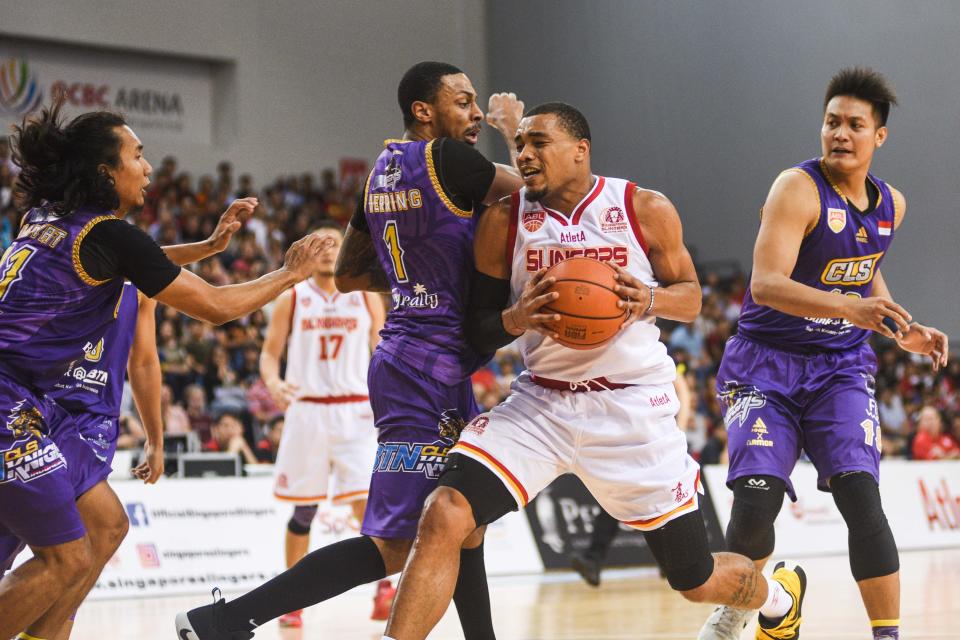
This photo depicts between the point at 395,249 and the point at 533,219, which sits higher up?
the point at 533,219

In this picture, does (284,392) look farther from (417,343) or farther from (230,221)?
(417,343)

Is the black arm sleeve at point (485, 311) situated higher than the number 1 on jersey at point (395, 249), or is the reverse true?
the number 1 on jersey at point (395, 249)

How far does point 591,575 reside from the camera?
9461mm

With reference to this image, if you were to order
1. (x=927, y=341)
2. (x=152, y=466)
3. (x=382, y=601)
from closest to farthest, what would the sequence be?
(x=927, y=341)
(x=152, y=466)
(x=382, y=601)

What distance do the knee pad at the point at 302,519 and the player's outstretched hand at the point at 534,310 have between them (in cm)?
390

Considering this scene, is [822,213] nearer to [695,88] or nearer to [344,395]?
[344,395]

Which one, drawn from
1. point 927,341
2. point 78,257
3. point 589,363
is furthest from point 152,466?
point 927,341

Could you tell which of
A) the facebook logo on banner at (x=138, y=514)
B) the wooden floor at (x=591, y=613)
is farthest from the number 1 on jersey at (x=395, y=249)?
the facebook logo on banner at (x=138, y=514)

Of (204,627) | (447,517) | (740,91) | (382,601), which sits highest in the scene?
(740,91)

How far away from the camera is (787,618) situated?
16.4 ft

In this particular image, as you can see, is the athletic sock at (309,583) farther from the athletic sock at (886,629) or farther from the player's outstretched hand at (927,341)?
the player's outstretched hand at (927,341)

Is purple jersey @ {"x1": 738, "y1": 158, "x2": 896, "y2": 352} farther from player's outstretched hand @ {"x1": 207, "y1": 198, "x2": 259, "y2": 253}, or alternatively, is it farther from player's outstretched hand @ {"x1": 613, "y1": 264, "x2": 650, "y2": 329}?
player's outstretched hand @ {"x1": 207, "y1": 198, "x2": 259, "y2": 253}

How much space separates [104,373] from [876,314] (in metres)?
3.14

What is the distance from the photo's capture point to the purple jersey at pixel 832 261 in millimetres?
5074
